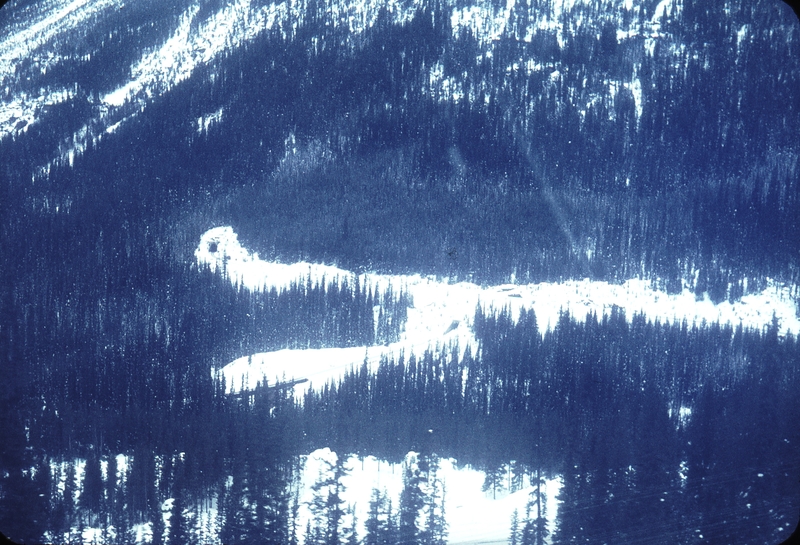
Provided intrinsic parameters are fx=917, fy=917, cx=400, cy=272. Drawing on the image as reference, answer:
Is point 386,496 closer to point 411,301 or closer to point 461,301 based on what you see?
point 411,301

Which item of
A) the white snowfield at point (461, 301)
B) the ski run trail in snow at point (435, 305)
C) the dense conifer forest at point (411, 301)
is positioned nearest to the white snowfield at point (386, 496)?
the dense conifer forest at point (411, 301)

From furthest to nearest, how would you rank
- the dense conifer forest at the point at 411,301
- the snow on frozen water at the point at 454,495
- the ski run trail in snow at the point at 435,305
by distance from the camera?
the ski run trail in snow at the point at 435,305 → the dense conifer forest at the point at 411,301 → the snow on frozen water at the point at 454,495

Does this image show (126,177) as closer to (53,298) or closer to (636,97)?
(53,298)

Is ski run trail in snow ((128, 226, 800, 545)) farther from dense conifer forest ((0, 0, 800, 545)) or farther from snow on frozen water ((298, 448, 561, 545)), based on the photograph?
snow on frozen water ((298, 448, 561, 545))

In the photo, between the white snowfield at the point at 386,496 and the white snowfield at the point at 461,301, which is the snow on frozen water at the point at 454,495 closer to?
the white snowfield at the point at 386,496

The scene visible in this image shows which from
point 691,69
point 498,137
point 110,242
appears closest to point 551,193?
point 498,137

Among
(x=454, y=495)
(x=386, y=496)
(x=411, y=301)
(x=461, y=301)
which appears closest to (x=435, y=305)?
(x=411, y=301)

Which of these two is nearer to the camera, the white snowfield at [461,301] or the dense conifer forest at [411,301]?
the dense conifer forest at [411,301]
